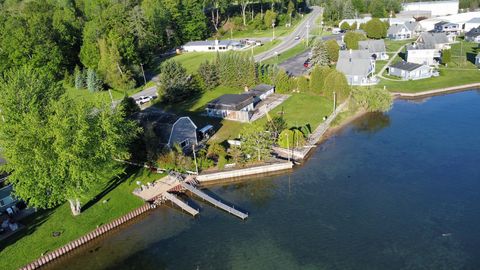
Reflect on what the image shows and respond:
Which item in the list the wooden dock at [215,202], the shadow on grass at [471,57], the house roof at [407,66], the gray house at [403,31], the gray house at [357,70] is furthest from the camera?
the gray house at [403,31]

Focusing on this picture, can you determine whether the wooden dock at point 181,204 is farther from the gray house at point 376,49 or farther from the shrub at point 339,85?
the gray house at point 376,49

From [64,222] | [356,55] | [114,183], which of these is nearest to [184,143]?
[114,183]

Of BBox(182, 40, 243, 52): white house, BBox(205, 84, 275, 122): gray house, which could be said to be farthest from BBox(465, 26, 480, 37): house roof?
BBox(205, 84, 275, 122): gray house

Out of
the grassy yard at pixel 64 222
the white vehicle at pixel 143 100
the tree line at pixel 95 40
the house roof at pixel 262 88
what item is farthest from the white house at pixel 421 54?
the grassy yard at pixel 64 222

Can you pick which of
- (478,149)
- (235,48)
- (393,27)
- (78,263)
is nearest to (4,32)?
(235,48)

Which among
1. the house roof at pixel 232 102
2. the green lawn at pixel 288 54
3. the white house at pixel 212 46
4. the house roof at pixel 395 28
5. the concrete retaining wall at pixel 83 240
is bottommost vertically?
the concrete retaining wall at pixel 83 240

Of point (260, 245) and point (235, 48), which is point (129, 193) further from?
point (235, 48)
